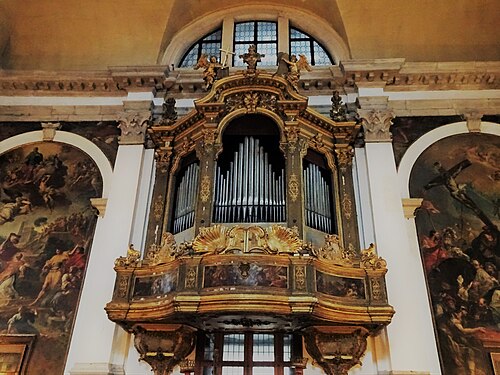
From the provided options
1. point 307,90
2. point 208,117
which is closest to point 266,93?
point 208,117

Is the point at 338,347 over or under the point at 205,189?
under

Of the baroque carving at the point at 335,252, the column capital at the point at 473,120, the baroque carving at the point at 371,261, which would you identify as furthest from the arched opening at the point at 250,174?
the column capital at the point at 473,120

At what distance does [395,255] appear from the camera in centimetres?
868

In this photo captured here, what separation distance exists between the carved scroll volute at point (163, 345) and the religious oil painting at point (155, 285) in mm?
699

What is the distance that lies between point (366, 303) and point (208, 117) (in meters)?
4.35

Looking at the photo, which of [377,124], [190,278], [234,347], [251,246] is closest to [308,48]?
[377,124]

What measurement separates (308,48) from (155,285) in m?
7.40

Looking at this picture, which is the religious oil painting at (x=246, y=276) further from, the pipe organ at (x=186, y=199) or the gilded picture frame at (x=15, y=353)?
the gilded picture frame at (x=15, y=353)

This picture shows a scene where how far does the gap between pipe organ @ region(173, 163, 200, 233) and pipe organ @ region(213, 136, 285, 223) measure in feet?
1.58

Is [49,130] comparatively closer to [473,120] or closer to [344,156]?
[344,156]

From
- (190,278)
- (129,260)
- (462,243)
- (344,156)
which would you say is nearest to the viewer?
(190,278)

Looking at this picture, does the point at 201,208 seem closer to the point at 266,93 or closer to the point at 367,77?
the point at 266,93

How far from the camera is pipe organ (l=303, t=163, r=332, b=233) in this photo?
8.39 meters

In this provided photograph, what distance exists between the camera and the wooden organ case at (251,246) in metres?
7.29
